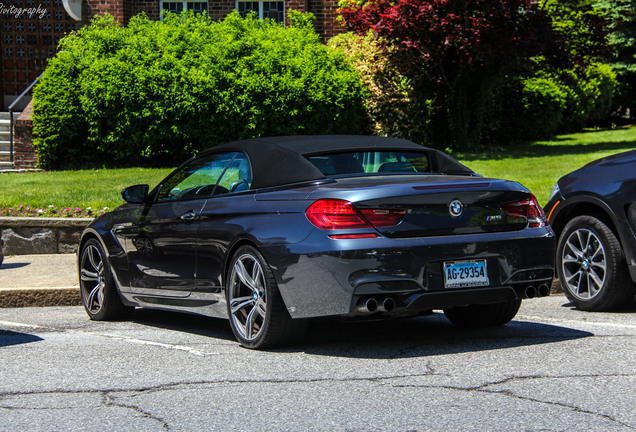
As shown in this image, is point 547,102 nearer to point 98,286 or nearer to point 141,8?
point 141,8

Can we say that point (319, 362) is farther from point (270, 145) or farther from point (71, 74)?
point (71, 74)

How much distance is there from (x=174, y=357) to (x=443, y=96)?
1543 centimetres

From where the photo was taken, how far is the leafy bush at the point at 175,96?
1585 centimetres

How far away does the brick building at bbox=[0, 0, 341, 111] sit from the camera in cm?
2159

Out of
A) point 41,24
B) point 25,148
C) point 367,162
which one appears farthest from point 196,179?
point 41,24

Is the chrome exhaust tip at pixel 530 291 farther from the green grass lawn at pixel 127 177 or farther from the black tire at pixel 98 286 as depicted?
the green grass lawn at pixel 127 177

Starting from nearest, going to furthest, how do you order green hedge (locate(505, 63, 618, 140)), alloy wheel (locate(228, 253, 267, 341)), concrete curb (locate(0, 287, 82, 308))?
alloy wheel (locate(228, 253, 267, 341)), concrete curb (locate(0, 287, 82, 308)), green hedge (locate(505, 63, 618, 140))

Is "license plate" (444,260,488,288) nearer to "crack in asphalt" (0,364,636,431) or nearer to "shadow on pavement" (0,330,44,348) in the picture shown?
"crack in asphalt" (0,364,636,431)

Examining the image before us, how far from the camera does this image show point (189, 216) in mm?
6750

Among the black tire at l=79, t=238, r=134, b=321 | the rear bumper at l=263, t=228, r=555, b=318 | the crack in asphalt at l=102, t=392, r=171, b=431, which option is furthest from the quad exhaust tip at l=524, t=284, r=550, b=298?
the black tire at l=79, t=238, r=134, b=321

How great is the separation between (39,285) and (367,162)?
4.00 meters

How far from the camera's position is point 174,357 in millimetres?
6059

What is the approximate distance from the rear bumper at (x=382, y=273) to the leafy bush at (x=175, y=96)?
10.3 meters

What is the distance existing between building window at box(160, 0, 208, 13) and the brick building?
2 centimetres
